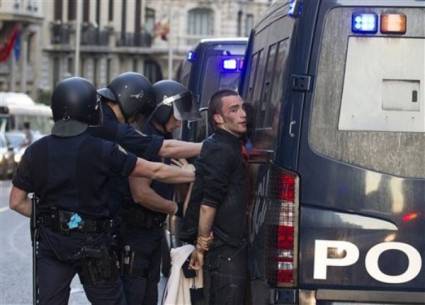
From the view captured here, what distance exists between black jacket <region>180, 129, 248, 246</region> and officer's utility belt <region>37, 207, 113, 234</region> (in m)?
0.64

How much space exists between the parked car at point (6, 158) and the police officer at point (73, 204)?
2744 centimetres

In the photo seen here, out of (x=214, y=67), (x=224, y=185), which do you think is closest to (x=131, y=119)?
(x=224, y=185)

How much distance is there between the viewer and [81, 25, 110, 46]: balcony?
235 feet

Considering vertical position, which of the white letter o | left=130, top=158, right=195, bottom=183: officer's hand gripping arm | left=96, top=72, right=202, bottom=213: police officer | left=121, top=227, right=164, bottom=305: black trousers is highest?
left=96, top=72, right=202, bottom=213: police officer

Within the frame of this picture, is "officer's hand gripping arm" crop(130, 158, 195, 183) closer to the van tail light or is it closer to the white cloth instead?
the white cloth

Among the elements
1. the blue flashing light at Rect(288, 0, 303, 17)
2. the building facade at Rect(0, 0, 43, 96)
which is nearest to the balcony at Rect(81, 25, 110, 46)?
the building facade at Rect(0, 0, 43, 96)

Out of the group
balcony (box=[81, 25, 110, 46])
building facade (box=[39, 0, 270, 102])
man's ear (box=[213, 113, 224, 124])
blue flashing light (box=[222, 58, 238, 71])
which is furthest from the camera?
balcony (box=[81, 25, 110, 46])

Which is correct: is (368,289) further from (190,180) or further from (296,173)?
(190,180)

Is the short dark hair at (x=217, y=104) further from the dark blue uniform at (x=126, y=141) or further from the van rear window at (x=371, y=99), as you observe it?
the van rear window at (x=371, y=99)

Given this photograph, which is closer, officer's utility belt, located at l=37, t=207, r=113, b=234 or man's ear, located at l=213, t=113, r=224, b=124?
officer's utility belt, located at l=37, t=207, r=113, b=234

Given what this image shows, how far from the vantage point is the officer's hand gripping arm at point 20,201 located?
6008 millimetres

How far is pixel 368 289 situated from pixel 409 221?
39cm

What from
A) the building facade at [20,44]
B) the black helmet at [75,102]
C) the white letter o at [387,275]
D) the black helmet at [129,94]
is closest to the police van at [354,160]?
the white letter o at [387,275]

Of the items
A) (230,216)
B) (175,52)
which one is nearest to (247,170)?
(230,216)
